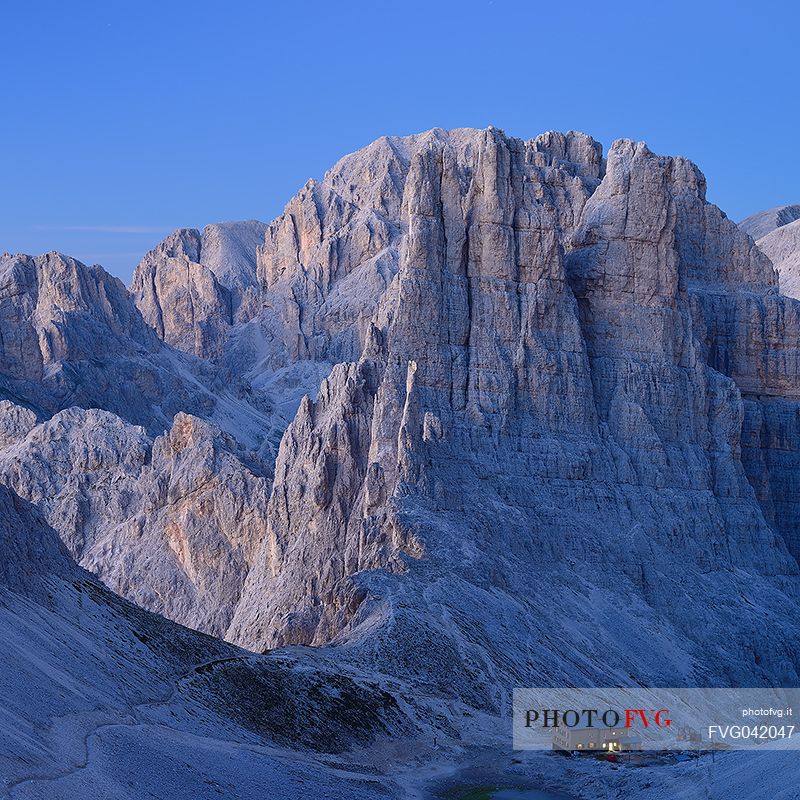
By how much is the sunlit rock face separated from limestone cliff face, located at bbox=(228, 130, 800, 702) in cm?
19

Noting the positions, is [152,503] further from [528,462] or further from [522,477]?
[522,477]

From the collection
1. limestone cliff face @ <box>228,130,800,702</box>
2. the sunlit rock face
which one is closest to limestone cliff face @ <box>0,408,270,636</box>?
the sunlit rock face

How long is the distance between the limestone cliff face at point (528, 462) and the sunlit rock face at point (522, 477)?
194 mm

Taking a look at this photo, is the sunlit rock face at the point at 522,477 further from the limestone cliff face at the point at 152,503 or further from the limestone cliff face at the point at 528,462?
the limestone cliff face at the point at 152,503

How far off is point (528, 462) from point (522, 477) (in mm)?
1482

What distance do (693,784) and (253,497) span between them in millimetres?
72997

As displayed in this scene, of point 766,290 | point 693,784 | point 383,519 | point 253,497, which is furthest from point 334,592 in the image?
point 766,290

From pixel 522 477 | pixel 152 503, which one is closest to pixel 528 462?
pixel 522 477

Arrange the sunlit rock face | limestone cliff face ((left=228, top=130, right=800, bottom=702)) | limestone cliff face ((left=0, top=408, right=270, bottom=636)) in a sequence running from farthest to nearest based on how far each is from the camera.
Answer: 1. limestone cliff face ((left=0, top=408, right=270, bottom=636))
2. limestone cliff face ((left=228, top=130, right=800, bottom=702))
3. the sunlit rock face

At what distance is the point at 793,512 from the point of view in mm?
141875

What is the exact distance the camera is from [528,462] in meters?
120

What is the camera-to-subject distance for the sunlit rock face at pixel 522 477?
10906cm

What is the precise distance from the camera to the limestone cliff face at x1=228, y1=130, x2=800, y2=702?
110m

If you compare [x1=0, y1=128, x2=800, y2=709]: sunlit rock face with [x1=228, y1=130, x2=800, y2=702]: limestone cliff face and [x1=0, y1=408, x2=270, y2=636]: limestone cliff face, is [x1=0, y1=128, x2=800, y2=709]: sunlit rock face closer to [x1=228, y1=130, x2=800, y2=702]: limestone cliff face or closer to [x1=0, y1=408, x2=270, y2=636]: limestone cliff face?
[x1=228, y1=130, x2=800, y2=702]: limestone cliff face
